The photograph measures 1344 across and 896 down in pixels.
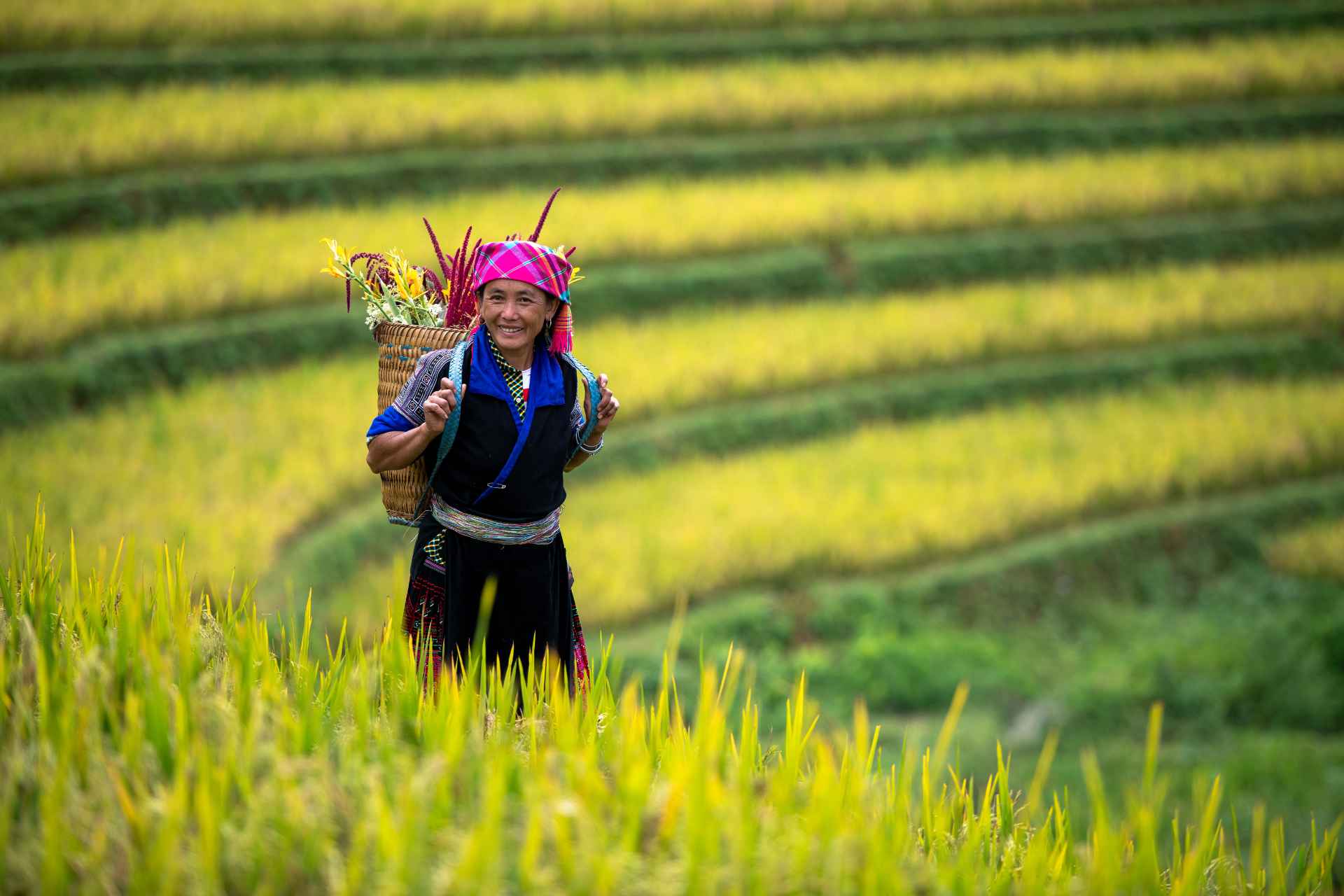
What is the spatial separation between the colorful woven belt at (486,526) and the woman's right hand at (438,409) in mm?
228

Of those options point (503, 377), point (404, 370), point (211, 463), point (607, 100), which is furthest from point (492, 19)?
point (503, 377)

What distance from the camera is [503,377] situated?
2.62 metres

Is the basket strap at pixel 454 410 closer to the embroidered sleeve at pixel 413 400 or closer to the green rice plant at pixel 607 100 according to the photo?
the embroidered sleeve at pixel 413 400

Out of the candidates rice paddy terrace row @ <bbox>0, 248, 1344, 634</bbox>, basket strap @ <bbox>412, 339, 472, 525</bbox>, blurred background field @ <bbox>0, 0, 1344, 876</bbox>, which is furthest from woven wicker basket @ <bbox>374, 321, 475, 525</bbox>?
rice paddy terrace row @ <bbox>0, 248, 1344, 634</bbox>

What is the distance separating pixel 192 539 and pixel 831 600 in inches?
113

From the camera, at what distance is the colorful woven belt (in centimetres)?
264

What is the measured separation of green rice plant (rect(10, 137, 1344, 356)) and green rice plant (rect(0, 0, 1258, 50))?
6.72 ft

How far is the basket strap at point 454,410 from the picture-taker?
2549mm

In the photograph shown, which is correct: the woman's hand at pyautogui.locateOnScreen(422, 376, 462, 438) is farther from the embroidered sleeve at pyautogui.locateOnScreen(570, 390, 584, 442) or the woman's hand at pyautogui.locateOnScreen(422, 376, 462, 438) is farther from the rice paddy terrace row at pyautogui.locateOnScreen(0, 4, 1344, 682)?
the rice paddy terrace row at pyautogui.locateOnScreen(0, 4, 1344, 682)

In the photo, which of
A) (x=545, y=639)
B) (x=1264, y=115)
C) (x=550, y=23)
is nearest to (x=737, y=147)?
(x=550, y=23)

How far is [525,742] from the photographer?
2125 millimetres

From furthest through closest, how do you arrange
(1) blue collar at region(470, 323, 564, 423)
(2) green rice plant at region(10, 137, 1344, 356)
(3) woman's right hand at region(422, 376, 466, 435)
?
(2) green rice plant at region(10, 137, 1344, 356) → (1) blue collar at region(470, 323, 564, 423) → (3) woman's right hand at region(422, 376, 466, 435)

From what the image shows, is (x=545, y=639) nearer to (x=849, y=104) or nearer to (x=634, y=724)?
(x=634, y=724)

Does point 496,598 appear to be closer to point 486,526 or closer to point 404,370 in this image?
point 486,526
